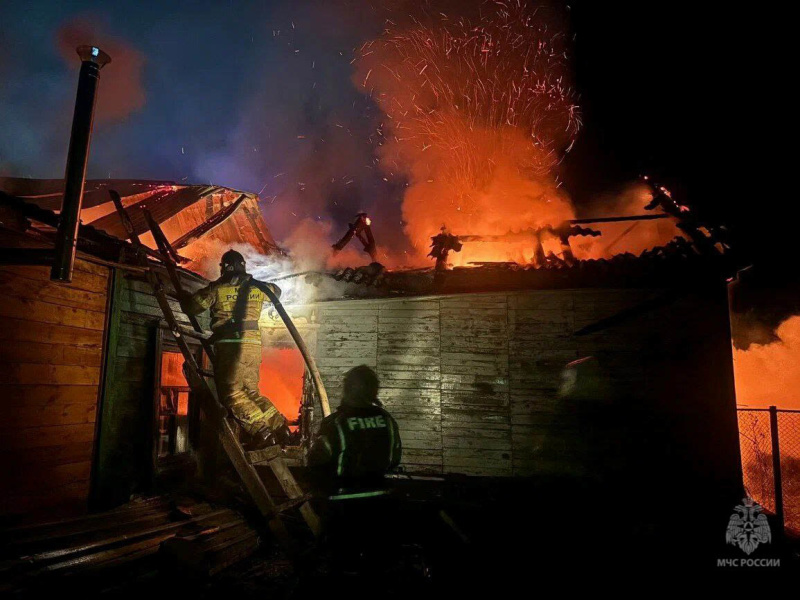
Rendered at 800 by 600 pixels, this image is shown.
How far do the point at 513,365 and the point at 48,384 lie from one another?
309 inches

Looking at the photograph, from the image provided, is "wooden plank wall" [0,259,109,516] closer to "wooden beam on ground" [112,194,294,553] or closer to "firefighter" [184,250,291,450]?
"wooden beam on ground" [112,194,294,553]

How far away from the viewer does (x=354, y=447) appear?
3738 mm

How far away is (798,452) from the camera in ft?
40.3

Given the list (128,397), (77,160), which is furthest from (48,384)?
(77,160)

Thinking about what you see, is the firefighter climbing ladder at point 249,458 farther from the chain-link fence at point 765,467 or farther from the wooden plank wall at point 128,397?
the chain-link fence at point 765,467

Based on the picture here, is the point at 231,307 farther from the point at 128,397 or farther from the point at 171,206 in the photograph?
the point at 171,206

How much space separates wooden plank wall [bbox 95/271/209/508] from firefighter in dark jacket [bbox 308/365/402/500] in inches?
169

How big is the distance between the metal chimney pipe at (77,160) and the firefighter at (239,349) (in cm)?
148

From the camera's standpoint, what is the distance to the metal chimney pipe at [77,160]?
13.5ft

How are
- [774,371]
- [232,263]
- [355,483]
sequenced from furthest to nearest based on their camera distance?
[774,371]
[232,263]
[355,483]

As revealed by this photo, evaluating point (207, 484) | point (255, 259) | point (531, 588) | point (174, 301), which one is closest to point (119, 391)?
point (174, 301)

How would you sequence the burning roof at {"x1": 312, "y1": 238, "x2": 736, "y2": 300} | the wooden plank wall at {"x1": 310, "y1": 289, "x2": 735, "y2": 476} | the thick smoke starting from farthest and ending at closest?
the thick smoke → the burning roof at {"x1": 312, "y1": 238, "x2": 736, "y2": 300} → the wooden plank wall at {"x1": 310, "y1": 289, "x2": 735, "y2": 476}

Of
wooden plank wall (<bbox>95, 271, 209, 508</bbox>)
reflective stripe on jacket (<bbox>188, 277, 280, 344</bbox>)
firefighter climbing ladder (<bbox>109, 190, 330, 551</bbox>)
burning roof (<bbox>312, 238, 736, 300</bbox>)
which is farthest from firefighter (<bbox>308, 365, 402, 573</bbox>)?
burning roof (<bbox>312, 238, 736, 300</bbox>)

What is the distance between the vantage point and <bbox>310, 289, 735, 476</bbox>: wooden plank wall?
8055 millimetres
